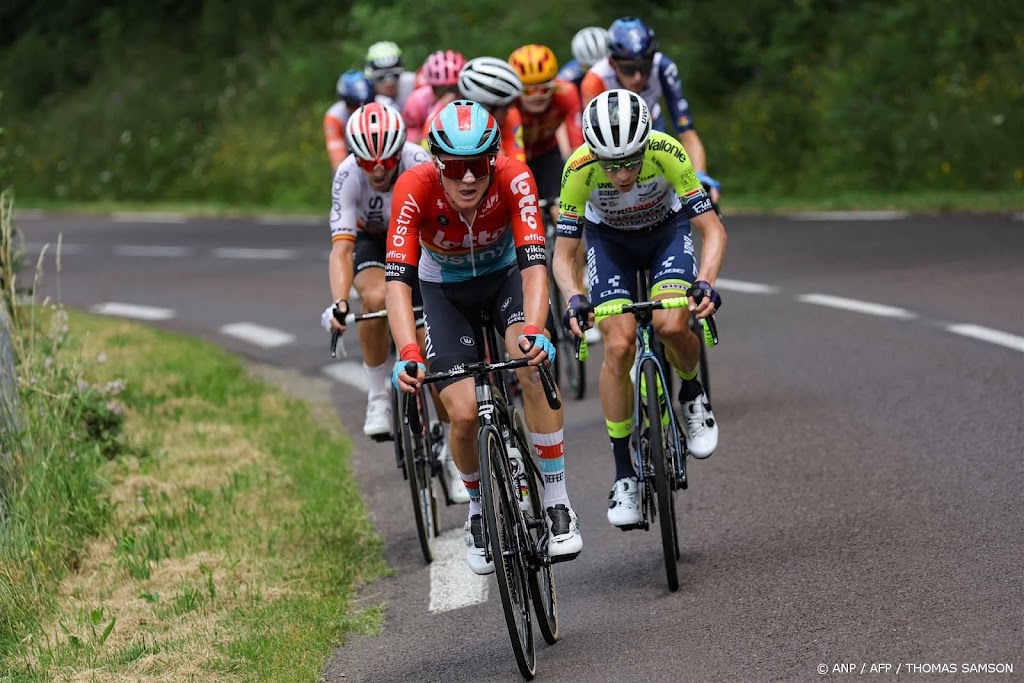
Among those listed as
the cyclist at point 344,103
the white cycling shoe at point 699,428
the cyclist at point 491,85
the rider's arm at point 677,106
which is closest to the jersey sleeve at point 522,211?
the white cycling shoe at point 699,428

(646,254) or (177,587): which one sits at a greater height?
(646,254)

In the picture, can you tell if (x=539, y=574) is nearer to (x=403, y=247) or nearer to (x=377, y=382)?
(x=403, y=247)

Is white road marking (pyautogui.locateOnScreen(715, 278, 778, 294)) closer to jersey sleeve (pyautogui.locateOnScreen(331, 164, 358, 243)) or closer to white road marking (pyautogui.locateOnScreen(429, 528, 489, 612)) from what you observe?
jersey sleeve (pyautogui.locateOnScreen(331, 164, 358, 243))

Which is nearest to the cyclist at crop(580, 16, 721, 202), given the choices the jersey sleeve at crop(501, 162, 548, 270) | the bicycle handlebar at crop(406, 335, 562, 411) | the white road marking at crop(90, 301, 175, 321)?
the jersey sleeve at crop(501, 162, 548, 270)

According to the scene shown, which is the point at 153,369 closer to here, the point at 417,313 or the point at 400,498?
the point at 400,498

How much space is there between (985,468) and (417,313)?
291 centimetres

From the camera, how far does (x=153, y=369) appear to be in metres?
13.4

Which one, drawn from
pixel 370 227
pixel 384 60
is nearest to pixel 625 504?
pixel 370 227

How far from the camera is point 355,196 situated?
352 inches

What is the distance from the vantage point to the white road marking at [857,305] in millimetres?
12750

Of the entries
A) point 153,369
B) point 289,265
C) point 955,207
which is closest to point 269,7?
point 289,265

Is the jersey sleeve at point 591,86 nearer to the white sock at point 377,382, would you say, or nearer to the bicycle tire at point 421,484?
the white sock at point 377,382

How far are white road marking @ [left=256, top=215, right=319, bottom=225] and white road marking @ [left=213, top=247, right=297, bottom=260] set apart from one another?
289 cm

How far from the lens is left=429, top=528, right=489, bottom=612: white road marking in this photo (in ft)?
23.9
